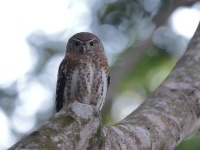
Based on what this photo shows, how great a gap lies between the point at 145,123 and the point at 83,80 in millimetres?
1089

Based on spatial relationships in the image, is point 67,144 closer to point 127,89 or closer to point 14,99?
point 127,89

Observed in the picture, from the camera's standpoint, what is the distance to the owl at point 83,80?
201 inches

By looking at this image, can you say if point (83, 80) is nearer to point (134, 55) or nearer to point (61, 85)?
point (61, 85)

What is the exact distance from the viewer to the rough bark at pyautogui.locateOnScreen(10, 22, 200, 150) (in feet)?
9.98

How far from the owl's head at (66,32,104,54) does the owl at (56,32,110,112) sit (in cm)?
15

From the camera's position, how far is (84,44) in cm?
560

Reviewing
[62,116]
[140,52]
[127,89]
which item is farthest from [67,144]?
[127,89]

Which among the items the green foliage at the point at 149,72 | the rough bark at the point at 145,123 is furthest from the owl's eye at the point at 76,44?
the rough bark at the point at 145,123

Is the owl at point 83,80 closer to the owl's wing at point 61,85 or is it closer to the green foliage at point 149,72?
the owl's wing at point 61,85

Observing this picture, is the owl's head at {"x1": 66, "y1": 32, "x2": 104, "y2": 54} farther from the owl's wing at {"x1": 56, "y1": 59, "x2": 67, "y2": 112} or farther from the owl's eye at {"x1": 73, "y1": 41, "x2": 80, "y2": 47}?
the owl's wing at {"x1": 56, "y1": 59, "x2": 67, "y2": 112}

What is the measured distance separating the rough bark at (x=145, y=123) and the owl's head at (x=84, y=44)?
917 mm

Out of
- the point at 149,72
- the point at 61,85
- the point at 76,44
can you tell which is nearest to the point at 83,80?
the point at 61,85

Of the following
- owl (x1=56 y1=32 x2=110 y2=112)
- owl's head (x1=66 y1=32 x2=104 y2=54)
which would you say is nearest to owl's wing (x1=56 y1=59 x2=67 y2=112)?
owl (x1=56 y1=32 x2=110 y2=112)

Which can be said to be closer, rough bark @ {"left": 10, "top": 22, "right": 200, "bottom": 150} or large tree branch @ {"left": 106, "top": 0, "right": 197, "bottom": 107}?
rough bark @ {"left": 10, "top": 22, "right": 200, "bottom": 150}
